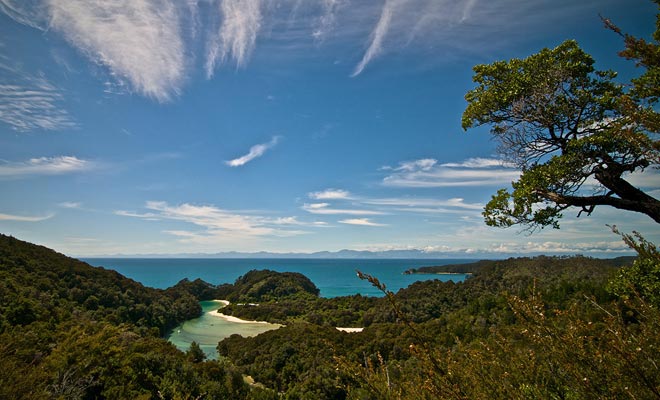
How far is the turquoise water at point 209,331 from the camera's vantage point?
41.9 m

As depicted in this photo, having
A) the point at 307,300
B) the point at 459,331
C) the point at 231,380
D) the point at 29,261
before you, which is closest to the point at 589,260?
the point at 459,331

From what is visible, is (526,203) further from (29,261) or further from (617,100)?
(29,261)

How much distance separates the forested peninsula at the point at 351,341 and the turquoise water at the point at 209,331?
7.30 ft

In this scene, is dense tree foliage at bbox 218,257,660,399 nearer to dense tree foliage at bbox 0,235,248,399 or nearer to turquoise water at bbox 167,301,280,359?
dense tree foliage at bbox 0,235,248,399

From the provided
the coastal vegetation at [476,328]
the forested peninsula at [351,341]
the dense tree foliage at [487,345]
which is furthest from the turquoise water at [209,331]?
the dense tree foliage at [487,345]

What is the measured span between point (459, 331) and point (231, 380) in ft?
73.0

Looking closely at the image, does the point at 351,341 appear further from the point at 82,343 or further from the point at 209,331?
the point at 209,331

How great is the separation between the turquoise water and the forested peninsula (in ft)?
7.30

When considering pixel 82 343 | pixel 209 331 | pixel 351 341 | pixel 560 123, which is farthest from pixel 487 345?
pixel 209 331

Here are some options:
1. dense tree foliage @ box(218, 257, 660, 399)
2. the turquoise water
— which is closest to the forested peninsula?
dense tree foliage @ box(218, 257, 660, 399)

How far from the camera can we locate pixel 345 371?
7.34 feet

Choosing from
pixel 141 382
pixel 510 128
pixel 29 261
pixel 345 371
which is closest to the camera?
pixel 345 371

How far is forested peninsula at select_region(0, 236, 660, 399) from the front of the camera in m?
2.04

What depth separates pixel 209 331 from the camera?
4972 cm
